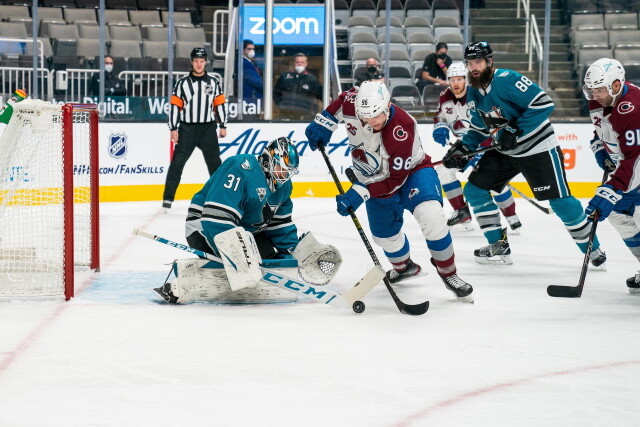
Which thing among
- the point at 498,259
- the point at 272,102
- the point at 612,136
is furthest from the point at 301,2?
the point at 612,136

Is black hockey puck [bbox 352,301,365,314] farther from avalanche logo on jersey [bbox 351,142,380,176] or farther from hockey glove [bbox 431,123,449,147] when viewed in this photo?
hockey glove [bbox 431,123,449,147]

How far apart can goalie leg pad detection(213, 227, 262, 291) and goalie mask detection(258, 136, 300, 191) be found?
249 millimetres

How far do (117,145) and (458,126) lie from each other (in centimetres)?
290

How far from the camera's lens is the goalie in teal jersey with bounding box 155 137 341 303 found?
3.56 metres

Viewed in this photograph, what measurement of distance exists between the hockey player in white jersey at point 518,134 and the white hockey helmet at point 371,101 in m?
0.83

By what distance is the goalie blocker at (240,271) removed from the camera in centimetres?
354

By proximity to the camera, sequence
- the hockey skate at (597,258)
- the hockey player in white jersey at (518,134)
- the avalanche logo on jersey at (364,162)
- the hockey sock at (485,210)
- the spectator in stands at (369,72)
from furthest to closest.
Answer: the spectator in stands at (369,72) → the hockey sock at (485,210) → the hockey skate at (597,258) → the hockey player in white jersey at (518,134) → the avalanche logo on jersey at (364,162)

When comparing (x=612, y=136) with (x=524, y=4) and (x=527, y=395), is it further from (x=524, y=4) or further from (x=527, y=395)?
(x=524, y=4)

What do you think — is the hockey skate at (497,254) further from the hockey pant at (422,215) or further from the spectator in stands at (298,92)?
the spectator in stands at (298,92)

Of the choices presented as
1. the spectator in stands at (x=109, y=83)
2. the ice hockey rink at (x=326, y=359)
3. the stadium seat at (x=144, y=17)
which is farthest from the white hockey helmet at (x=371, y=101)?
the stadium seat at (x=144, y=17)

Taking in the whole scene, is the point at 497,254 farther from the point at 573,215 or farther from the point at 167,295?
the point at 167,295

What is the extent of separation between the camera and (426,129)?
8641mm

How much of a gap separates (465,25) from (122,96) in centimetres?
310

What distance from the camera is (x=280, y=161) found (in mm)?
3625
